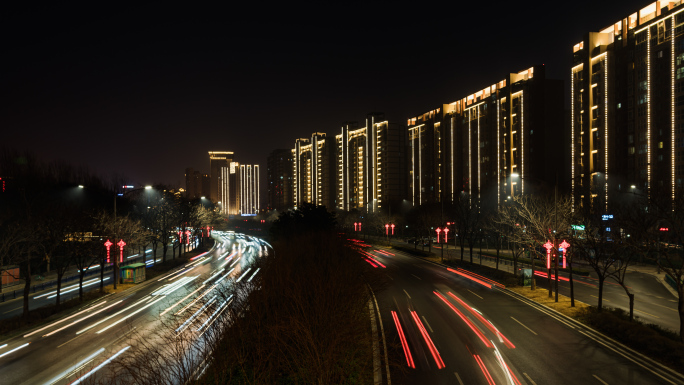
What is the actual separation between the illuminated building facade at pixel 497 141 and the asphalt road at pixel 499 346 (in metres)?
45.8

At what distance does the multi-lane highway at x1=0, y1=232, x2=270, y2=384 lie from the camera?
15.5 meters

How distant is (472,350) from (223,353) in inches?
445

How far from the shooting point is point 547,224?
96.9 ft

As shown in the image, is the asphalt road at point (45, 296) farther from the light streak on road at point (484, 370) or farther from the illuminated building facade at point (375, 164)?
the illuminated building facade at point (375, 164)

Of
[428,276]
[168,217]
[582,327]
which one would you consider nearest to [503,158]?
[428,276]

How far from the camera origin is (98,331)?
70.6 ft

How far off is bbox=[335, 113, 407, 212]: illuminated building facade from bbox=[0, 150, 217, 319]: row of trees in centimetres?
7265

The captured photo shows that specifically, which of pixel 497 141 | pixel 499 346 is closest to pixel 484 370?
pixel 499 346

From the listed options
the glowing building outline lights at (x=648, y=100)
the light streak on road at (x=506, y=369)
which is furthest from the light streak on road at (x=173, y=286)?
the glowing building outline lights at (x=648, y=100)

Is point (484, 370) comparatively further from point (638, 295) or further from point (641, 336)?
point (638, 295)

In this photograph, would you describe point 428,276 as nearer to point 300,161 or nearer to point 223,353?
point 223,353

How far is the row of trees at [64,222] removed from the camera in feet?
90.9

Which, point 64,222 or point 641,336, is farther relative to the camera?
point 64,222

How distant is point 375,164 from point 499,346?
399 ft
